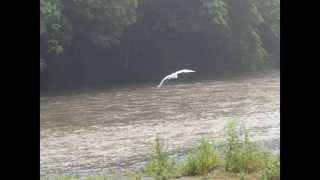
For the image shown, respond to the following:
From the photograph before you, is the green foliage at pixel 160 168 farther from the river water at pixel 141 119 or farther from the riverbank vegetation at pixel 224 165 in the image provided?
the river water at pixel 141 119

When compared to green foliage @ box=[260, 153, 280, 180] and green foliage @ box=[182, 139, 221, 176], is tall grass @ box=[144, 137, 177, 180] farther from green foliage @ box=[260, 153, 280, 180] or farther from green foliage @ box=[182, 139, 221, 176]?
green foliage @ box=[260, 153, 280, 180]

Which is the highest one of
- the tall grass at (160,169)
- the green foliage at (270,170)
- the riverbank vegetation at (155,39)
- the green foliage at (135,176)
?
the riverbank vegetation at (155,39)

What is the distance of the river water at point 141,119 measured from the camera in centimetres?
767

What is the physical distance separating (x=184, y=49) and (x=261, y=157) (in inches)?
366

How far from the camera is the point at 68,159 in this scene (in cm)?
755

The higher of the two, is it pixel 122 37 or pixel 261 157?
pixel 122 37

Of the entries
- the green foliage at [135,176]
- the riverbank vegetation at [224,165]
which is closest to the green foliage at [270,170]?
the riverbank vegetation at [224,165]

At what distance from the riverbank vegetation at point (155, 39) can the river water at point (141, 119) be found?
0.69 meters
